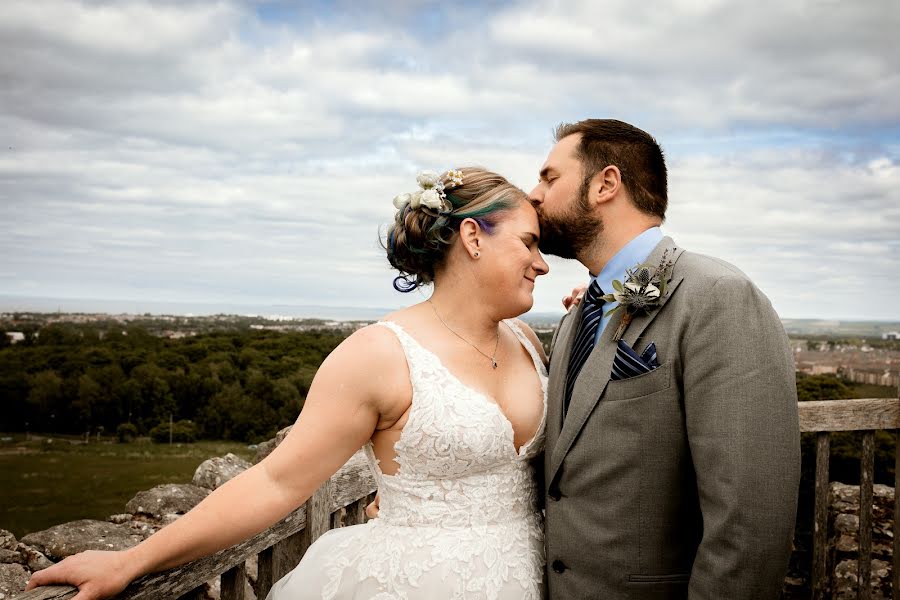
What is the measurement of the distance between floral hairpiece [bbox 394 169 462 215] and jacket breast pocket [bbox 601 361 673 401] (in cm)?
96

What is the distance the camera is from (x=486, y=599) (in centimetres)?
222

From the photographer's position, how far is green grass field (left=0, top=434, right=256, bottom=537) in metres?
10.4

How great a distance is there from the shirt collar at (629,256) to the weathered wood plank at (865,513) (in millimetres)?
1835

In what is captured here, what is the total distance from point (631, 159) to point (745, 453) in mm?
1217

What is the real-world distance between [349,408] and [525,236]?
956 millimetres

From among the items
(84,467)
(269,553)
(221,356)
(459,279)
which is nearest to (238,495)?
(269,553)

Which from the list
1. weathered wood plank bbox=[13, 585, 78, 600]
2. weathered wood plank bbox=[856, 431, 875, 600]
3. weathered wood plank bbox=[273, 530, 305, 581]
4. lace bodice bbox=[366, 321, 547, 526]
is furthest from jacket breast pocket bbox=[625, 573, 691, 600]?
weathered wood plank bbox=[856, 431, 875, 600]

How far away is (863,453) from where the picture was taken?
10.9 ft

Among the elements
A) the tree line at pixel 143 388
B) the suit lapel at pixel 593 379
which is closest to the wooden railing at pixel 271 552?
the suit lapel at pixel 593 379

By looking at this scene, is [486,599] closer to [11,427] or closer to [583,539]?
[583,539]

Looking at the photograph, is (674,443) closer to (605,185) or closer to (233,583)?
(605,185)

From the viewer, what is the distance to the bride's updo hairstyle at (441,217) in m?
2.54

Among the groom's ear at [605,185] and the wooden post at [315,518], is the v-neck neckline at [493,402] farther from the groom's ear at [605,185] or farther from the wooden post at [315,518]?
the groom's ear at [605,185]

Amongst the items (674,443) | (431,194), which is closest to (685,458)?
(674,443)
